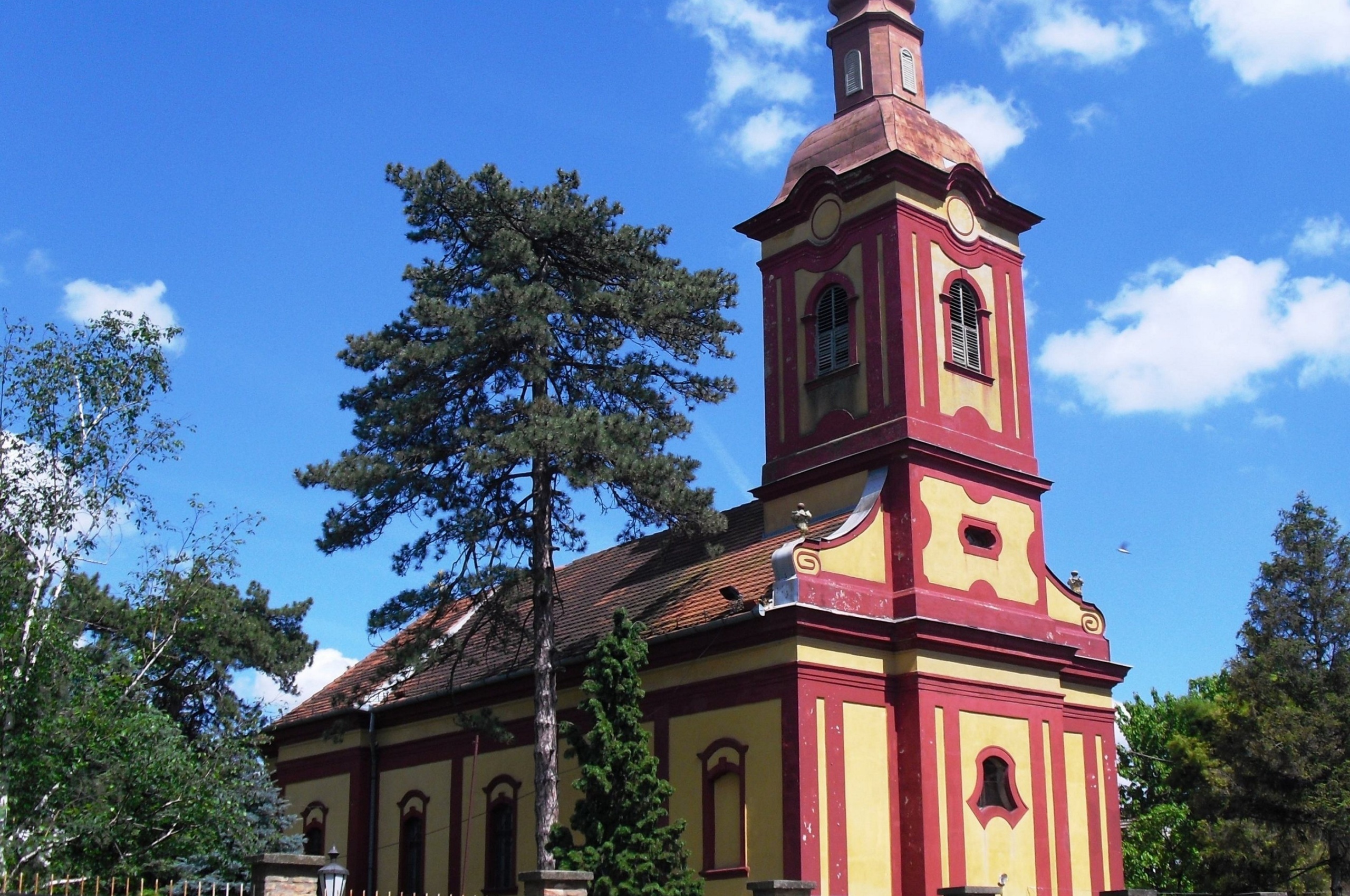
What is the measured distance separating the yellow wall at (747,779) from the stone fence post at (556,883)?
540 centimetres

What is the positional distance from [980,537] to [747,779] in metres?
6.27

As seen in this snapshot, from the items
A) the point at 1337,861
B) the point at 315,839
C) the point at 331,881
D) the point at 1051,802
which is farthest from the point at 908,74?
the point at 1337,861

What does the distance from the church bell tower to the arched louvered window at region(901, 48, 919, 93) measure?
5 centimetres

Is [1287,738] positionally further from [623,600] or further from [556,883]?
[556,883]

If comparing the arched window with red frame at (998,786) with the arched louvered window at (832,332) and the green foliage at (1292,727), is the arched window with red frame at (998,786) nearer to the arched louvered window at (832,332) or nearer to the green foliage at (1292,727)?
the arched louvered window at (832,332)

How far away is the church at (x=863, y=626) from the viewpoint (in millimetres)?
22469

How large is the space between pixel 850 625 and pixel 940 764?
2.66 m

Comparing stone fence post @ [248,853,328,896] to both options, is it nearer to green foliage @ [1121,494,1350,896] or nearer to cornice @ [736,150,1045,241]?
cornice @ [736,150,1045,241]

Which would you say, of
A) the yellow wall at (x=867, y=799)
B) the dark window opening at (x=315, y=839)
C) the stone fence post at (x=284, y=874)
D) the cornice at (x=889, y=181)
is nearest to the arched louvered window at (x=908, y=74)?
the cornice at (x=889, y=181)

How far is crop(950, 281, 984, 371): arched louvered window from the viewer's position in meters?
26.4

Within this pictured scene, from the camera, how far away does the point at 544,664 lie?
925 inches

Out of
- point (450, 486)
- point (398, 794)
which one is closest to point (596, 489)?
point (450, 486)

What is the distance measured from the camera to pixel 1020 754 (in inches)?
955

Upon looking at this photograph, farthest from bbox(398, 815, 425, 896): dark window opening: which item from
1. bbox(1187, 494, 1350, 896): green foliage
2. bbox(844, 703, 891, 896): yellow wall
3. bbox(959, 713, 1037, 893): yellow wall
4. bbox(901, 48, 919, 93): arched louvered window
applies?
bbox(1187, 494, 1350, 896): green foliage
